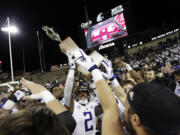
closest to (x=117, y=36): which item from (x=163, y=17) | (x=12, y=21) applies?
(x=12, y=21)

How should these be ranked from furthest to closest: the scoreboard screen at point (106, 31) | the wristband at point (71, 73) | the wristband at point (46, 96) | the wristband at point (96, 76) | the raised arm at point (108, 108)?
the scoreboard screen at point (106, 31), the wristband at point (71, 73), the wristband at point (46, 96), the wristband at point (96, 76), the raised arm at point (108, 108)

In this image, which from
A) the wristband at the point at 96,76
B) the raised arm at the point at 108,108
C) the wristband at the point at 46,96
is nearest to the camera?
the raised arm at the point at 108,108

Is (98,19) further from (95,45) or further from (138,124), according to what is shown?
(138,124)

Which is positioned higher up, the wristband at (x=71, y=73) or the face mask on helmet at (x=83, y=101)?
the wristband at (x=71, y=73)

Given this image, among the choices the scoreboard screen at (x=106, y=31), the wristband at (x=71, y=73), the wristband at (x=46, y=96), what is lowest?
the wristband at (x=46, y=96)

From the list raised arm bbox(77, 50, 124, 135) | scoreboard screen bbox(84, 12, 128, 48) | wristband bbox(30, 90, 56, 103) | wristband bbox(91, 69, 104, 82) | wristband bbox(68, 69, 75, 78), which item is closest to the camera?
raised arm bbox(77, 50, 124, 135)

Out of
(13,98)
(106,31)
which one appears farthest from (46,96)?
(106,31)

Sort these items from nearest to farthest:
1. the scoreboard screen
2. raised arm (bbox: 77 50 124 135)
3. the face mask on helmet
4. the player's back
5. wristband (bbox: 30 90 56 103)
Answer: raised arm (bbox: 77 50 124 135), wristband (bbox: 30 90 56 103), the player's back, the face mask on helmet, the scoreboard screen

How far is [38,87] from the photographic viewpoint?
5.07ft

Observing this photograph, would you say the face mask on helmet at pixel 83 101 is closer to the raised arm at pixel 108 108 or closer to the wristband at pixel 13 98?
the wristband at pixel 13 98

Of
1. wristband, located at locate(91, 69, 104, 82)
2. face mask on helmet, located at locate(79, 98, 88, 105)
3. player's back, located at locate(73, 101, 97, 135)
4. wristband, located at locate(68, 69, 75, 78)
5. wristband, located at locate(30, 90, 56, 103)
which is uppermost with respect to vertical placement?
wristband, located at locate(68, 69, 75, 78)

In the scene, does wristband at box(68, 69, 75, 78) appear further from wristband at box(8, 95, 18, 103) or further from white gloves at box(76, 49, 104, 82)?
wristband at box(8, 95, 18, 103)

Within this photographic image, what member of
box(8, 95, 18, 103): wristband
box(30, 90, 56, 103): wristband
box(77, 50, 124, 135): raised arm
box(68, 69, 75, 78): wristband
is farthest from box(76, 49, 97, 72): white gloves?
box(8, 95, 18, 103): wristband

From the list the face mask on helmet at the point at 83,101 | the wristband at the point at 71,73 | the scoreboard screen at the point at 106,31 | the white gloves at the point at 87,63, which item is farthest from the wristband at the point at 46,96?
the scoreboard screen at the point at 106,31
